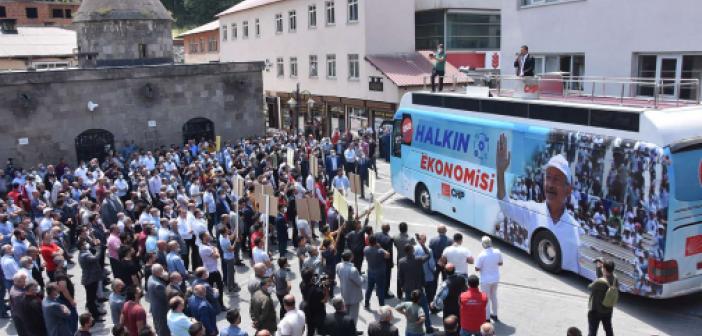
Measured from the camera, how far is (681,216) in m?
10.2

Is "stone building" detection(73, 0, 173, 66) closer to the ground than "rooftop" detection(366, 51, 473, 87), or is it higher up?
higher up

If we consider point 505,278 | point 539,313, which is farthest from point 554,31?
point 539,313

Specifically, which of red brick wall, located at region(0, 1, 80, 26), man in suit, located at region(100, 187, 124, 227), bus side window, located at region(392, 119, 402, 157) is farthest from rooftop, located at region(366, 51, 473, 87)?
red brick wall, located at region(0, 1, 80, 26)

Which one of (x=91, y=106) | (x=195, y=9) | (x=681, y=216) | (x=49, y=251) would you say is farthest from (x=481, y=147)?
(x=195, y=9)

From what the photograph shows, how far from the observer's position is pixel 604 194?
36.9 ft

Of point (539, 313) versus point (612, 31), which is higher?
point (612, 31)

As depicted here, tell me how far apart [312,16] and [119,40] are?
12.2 m

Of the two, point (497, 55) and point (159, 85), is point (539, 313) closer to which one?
point (159, 85)

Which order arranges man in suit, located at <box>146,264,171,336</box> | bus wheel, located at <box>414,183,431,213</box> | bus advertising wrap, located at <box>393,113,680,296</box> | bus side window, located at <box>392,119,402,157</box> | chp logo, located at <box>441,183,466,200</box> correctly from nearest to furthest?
man in suit, located at <box>146,264,171,336</box>, bus advertising wrap, located at <box>393,113,680,296</box>, chp logo, located at <box>441,183,466,200</box>, bus wheel, located at <box>414,183,431,213</box>, bus side window, located at <box>392,119,402,157</box>

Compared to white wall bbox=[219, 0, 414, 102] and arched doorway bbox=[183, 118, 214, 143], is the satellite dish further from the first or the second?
white wall bbox=[219, 0, 414, 102]

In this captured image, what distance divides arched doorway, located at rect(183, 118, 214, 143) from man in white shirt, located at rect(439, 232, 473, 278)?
69.1 ft

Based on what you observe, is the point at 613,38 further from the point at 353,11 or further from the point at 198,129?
the point at 198,129

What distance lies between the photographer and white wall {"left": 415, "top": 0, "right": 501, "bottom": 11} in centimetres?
3353

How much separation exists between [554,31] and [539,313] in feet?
39.1
